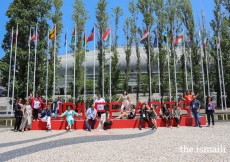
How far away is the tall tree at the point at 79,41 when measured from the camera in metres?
28.4

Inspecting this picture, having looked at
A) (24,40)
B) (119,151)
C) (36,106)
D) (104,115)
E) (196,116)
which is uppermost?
(24,40)

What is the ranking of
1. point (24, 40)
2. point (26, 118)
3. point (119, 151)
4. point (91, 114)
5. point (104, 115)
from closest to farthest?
1. point (119, 151)
2. point (26, 118)
3. point (91, 114)
4. point (104, 115)
5. point (24, 40)

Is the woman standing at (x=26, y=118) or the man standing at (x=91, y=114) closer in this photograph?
the woman standing at (x=26, y=118)

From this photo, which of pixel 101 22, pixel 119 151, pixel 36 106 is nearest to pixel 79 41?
pixel 101 22

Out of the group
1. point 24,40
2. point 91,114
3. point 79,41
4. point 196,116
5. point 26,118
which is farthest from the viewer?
point 79,41

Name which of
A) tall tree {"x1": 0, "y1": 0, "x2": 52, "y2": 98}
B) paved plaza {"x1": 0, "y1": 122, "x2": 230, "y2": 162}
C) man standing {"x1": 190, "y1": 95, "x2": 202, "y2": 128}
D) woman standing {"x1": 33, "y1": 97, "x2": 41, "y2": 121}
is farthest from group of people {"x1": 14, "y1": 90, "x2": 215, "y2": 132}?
tall tree {"x1": 0, "y1": 0, "x2": 52, "y2": 98}

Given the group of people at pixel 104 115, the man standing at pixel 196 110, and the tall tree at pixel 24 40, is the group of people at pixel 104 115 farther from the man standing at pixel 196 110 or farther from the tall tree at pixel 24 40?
the tall tree at pixel 24 40

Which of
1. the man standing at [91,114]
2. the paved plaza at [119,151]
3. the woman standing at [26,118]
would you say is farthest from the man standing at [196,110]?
the woman standing at [26,118]

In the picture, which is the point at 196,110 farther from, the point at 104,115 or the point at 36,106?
the point at 36,106

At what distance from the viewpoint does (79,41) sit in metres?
29.2

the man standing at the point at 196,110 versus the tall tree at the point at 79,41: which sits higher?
the tall tree at the point at 79,41

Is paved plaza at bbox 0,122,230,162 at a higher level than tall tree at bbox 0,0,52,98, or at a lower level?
lower

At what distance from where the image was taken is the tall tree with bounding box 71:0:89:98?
93.0 ft

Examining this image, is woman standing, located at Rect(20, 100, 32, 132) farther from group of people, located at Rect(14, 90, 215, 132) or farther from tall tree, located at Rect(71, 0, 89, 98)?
tall tree, located at Rect(71, 0, 89, 98)
